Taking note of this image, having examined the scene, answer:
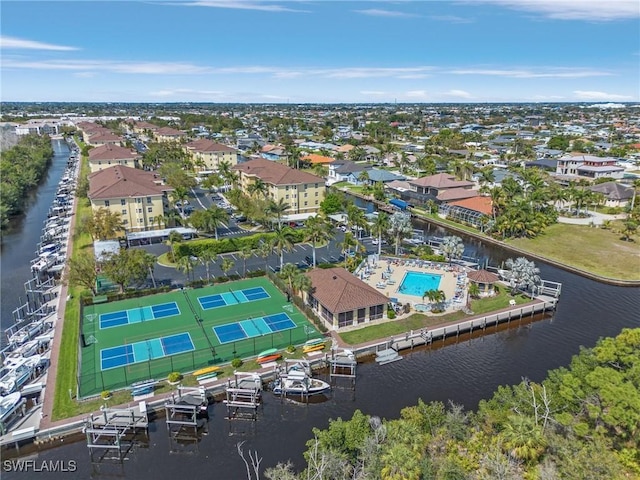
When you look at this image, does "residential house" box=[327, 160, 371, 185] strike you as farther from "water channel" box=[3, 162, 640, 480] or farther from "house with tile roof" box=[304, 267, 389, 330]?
"house with tile roof" box=[304, 267, 389, 330]

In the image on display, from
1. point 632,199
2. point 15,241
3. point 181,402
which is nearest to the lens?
point 181,402

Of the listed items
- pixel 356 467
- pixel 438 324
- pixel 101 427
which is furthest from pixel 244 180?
pixel 356 467

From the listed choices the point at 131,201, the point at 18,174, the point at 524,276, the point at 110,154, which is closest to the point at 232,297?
the point at 131,201

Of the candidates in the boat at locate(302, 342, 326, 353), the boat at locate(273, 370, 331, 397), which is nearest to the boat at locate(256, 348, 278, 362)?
the boat at locate(302, 342, 326, 353)

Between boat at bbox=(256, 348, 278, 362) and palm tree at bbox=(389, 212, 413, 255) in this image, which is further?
palm tree at bbox=(389, 212, 413, 255)

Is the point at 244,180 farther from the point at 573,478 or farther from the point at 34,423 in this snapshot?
the point at 573,478

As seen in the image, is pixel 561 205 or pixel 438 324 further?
pixel 561 205

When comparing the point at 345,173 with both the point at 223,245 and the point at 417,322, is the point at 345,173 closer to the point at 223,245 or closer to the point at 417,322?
the point at 223,245

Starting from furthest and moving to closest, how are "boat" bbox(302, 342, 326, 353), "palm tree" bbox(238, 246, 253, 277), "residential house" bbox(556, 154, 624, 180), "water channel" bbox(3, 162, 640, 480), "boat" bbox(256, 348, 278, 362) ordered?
1. "residential house" bbox(556, 154, 624, 180)
2. "palm tree" bbox(238, 246, 253, 277)
3. "boat" bbox(302, 342, 326, 353)
4. "boat" bbox(256, 348, 278, 362)
5. "water channel" bbox(3, 162, 640, 480)

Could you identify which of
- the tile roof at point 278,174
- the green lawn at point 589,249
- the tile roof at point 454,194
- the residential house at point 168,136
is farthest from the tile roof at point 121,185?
the residential house at point 168,136
